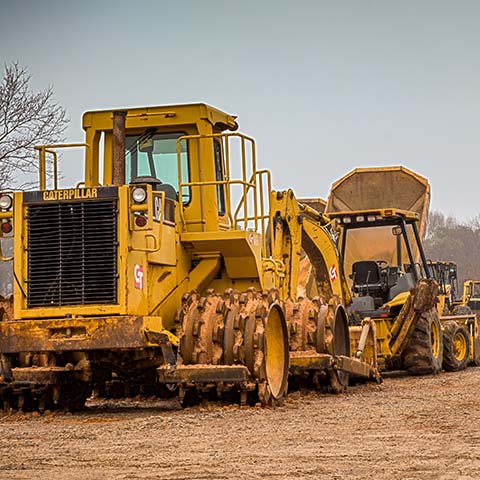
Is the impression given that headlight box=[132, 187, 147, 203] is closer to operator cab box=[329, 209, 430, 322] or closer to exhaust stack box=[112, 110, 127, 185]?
exhaust stack box=[112, 110, 127, 185]

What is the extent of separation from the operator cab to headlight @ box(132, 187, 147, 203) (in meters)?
7.55

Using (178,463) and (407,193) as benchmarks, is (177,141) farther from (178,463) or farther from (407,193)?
(407,193)

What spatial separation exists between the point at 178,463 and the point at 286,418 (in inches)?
124

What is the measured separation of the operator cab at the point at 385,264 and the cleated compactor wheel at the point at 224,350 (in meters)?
6.87

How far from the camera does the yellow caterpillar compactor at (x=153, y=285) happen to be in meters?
11.6

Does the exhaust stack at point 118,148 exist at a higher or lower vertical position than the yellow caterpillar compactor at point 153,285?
higher

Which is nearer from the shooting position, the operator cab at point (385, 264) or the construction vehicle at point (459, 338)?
the operator cab at point (385, 264)

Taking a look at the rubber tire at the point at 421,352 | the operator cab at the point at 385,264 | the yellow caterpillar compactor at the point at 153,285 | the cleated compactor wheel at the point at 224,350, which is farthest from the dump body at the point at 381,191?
the cleated compactor wheel at the point at 224,350

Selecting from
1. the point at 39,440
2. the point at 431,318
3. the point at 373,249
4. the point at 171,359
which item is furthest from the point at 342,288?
the point at 39,440

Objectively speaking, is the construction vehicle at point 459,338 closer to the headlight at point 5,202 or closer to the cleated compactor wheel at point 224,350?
the cleated compactor wheel at point 224,350

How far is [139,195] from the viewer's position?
1166cm

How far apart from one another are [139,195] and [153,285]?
1.10 meters

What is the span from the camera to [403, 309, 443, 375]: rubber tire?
59.7 feet

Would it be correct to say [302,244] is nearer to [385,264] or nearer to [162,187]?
[162,187]
